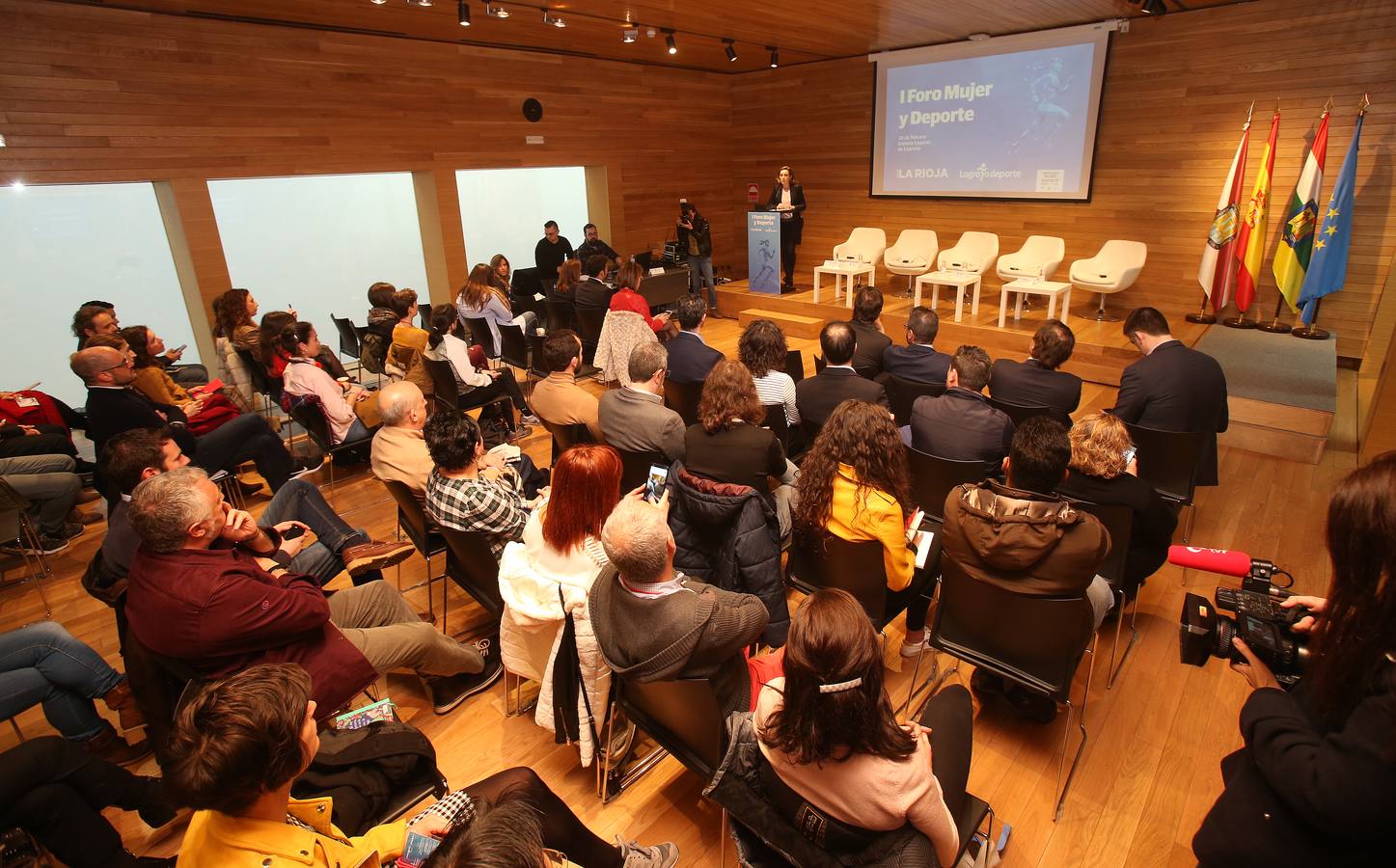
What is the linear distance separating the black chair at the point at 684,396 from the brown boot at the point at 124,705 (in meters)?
2.86

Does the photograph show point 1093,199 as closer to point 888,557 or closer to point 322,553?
point 888,557

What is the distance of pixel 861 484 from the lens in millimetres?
2449

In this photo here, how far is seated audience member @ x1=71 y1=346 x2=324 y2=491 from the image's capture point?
379 cm

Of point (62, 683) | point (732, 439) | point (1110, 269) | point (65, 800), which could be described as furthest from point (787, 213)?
point (65, 800)

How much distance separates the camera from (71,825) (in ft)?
6.12

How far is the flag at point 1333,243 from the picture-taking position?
A: 20.1ft

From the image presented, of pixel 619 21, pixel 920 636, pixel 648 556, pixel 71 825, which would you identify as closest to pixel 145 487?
pixel 71 825

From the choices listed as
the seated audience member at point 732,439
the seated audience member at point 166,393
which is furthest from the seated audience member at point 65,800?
the seated audience member at point 166,393

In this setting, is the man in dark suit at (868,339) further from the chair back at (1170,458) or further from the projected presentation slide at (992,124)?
the projected presentation slide at (992,124)

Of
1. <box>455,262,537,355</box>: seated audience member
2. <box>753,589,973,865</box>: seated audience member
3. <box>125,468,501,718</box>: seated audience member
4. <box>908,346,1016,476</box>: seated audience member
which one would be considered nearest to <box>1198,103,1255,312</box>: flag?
<box>908,346,1016,476</box>: seated audience member

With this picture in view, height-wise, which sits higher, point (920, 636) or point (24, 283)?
point (24, 283)

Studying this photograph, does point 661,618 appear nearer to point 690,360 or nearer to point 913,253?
point 690,360

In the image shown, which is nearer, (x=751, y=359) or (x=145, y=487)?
(x=145, y=487)

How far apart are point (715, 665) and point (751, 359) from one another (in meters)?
2.14
